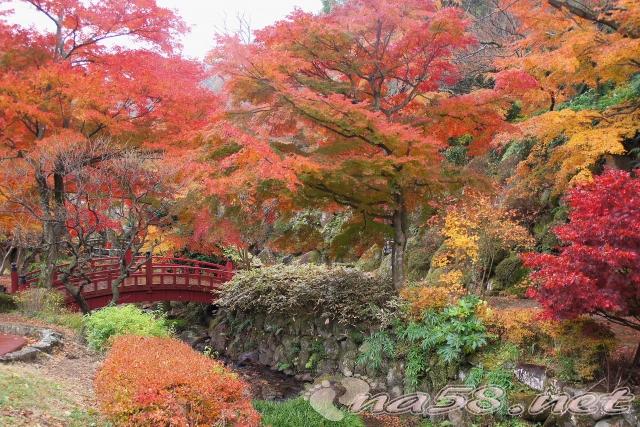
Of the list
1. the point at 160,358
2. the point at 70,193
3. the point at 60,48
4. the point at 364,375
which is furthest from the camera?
the point at 70,193

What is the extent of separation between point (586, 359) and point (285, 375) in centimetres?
815

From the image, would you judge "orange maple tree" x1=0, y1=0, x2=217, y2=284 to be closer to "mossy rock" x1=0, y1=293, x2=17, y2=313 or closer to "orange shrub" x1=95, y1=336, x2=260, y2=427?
"mossy rock" x1=0, y1=293, x2=17, y2=313

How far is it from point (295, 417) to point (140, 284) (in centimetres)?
976

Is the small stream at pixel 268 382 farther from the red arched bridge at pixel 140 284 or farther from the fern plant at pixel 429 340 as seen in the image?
the red arched bridge at pixel 140 284

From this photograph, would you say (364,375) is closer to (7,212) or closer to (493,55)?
(7,212)

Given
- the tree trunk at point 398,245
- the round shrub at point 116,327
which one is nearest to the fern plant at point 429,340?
the tree trunk at point 398,245

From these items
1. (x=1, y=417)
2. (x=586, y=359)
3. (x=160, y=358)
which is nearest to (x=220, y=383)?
(x=160, y=358)

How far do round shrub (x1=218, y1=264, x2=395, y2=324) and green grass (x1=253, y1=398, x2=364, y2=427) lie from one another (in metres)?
2.44

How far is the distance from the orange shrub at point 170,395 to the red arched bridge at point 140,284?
891cm

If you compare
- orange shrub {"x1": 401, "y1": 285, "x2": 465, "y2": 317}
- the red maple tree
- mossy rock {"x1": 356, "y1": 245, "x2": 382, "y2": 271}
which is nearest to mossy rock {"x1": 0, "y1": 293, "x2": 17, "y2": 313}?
orange shrub {"x1": 401, "y1": 285, "x2": 465, "y2": 317}

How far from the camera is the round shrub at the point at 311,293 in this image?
39.5ft

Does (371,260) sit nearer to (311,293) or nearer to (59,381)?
(311,293)

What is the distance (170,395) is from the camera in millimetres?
5492

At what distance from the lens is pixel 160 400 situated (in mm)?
5422
